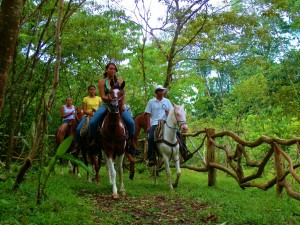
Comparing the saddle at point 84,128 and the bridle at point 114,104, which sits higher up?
the bridle at point 114,104

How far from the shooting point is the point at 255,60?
12688mm

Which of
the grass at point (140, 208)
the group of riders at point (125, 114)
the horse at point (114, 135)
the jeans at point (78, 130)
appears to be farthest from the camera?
the jeans at point (78, 130)

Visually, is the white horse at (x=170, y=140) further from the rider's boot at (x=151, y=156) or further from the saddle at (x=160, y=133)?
the rider's boot at (x=151, y=156)

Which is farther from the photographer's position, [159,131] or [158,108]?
[158,108]

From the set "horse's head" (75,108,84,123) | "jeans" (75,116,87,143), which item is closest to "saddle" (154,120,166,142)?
"jeans" (75,116,87,143)

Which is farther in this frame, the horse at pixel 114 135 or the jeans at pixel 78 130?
the jeans at pixel 78 130

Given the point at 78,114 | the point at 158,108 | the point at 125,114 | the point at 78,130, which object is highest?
the point at 158,108

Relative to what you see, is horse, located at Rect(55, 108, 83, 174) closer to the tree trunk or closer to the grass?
the grass

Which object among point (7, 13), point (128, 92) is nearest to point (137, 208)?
point (7, 13)

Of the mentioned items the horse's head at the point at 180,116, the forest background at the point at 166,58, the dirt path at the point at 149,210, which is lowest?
the dirt path at the point at 149,210

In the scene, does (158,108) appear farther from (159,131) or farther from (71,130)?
(71,130)

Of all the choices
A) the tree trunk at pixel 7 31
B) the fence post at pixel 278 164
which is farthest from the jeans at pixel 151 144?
the tree trunk at pixel 7 31

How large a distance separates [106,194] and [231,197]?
8.56 ft

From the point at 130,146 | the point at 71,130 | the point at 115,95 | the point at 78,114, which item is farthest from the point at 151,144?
the point at 71,130
